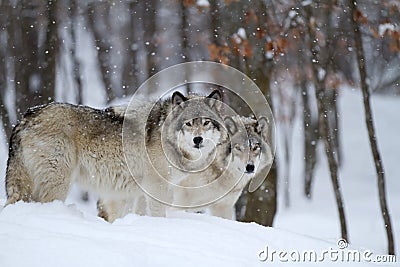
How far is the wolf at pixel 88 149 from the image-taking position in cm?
645

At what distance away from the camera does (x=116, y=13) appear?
59.6 ft

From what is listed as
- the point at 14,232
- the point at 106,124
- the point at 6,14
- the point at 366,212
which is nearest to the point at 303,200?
the point at 366,212

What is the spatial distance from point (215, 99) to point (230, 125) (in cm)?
54

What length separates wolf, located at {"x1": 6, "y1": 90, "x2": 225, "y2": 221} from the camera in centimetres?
645

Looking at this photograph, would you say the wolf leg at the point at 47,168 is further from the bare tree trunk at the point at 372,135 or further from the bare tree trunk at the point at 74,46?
the bare tree trunk at the point at 74,46

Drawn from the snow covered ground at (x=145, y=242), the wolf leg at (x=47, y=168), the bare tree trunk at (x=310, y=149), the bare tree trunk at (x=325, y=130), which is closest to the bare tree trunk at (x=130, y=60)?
the bare tree trunk at (x=310, y=149)

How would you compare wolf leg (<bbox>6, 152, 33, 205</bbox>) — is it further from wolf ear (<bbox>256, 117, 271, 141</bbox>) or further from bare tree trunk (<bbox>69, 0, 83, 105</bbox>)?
bare tree trunk (<bbox>69, 0, 83, 105</bbox>)

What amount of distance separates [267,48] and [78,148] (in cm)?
363

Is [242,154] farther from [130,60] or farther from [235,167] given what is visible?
[130,60]

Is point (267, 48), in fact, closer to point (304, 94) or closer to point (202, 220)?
point (202, 220)

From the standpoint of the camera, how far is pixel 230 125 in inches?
302

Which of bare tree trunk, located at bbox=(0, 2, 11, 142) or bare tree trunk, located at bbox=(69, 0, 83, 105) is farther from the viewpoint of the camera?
bare tree trunk, located at bbox=(69, 0, 83, 105)

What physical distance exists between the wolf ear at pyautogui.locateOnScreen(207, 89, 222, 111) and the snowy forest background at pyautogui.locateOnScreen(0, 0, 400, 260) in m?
1.85
